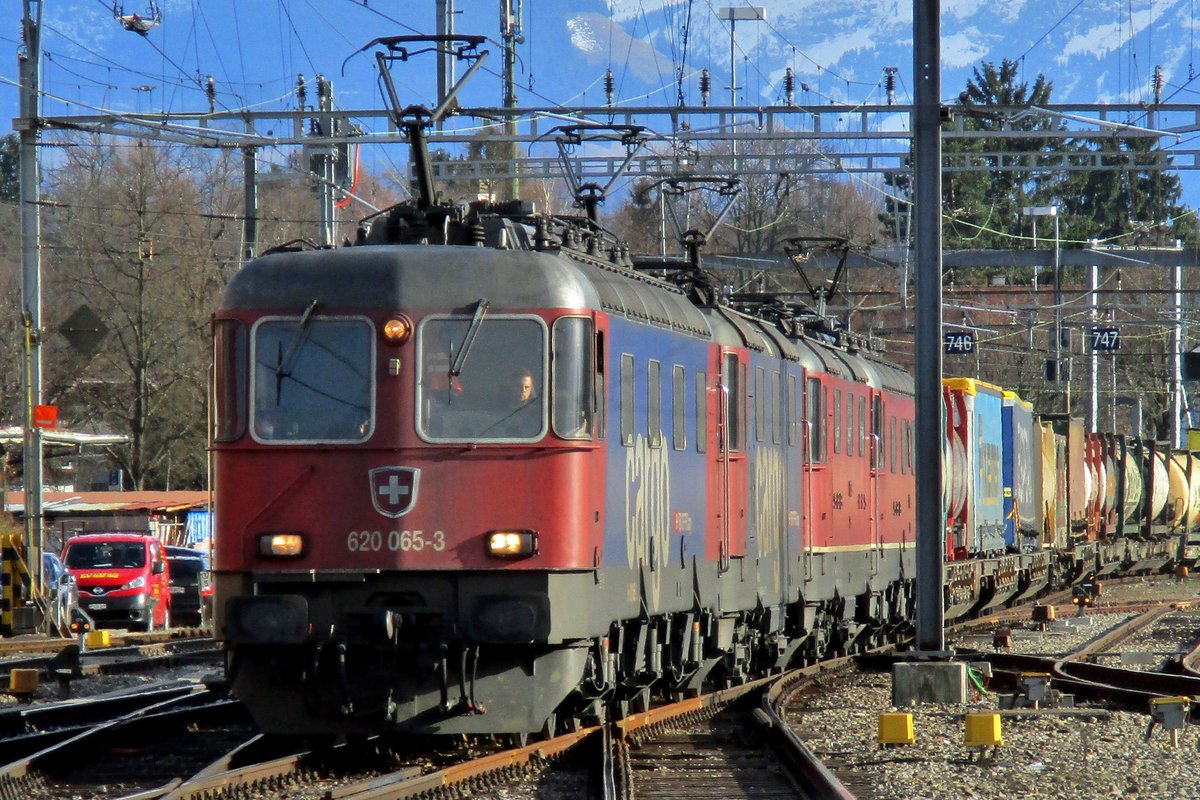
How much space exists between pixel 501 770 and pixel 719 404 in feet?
13.5

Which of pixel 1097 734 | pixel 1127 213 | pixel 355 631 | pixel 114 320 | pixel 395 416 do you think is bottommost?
pixel 1097 734

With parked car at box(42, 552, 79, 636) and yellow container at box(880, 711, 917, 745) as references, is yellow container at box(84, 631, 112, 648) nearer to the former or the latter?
parked car at box(42, 552, 79, 636)

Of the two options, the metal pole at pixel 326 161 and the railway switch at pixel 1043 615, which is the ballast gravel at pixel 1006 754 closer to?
the railway switch at pixel 1043 615

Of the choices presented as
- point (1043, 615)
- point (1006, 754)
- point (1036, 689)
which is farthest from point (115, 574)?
point (1006, 754)

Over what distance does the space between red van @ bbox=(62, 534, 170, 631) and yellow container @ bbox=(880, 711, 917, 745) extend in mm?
19226

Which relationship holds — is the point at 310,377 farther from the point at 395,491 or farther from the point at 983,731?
the point at 983,731

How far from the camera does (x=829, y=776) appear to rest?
9836 millimetres

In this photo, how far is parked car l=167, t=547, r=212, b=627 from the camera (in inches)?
1324

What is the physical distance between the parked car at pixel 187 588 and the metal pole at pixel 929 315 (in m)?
21.5

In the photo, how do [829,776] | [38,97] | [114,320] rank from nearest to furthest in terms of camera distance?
[829,776]
[38,97]
[114,320]

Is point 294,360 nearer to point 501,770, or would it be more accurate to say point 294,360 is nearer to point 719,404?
point 501,770

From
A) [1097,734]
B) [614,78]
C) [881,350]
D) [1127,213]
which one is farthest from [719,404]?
[1127,213]

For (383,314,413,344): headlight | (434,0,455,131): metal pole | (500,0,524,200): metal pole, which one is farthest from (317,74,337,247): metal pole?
(383,314,413,344): headlight

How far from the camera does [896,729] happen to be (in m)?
12.0
